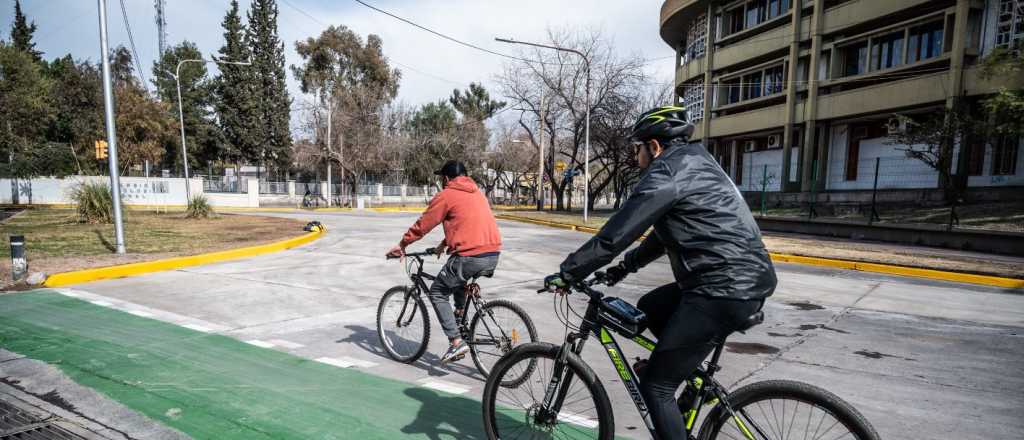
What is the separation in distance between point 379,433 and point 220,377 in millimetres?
1792

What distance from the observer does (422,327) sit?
475 centimetres

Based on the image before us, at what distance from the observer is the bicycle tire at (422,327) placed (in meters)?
4.72

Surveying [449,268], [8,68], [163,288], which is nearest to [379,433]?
[449,268]

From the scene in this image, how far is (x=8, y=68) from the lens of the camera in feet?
97.2

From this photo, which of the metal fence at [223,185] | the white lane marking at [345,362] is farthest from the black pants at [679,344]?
the metal fence at [223,185]

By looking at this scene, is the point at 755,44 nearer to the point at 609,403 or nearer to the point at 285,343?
the point at 285,343

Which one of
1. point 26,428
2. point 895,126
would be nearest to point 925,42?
point 895,126

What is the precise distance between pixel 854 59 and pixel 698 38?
33.2 ft

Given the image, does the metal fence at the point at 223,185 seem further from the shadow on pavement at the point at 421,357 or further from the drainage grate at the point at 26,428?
the drainage grate at the point at 26,428

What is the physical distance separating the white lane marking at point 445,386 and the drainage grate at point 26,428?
224 cm

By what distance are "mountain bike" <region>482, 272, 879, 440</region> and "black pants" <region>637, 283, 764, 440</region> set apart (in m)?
0.07

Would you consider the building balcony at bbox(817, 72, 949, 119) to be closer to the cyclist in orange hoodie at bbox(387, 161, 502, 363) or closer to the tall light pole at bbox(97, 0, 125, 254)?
the cyclist in orange hoodie at bbox(387, 161, 502, 363)

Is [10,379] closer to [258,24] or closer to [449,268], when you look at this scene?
[449,268]

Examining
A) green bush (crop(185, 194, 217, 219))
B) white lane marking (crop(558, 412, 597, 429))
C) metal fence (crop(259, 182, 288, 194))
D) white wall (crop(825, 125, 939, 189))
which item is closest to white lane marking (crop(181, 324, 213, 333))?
white lane marking (crop(558, 412, 597, 429))
